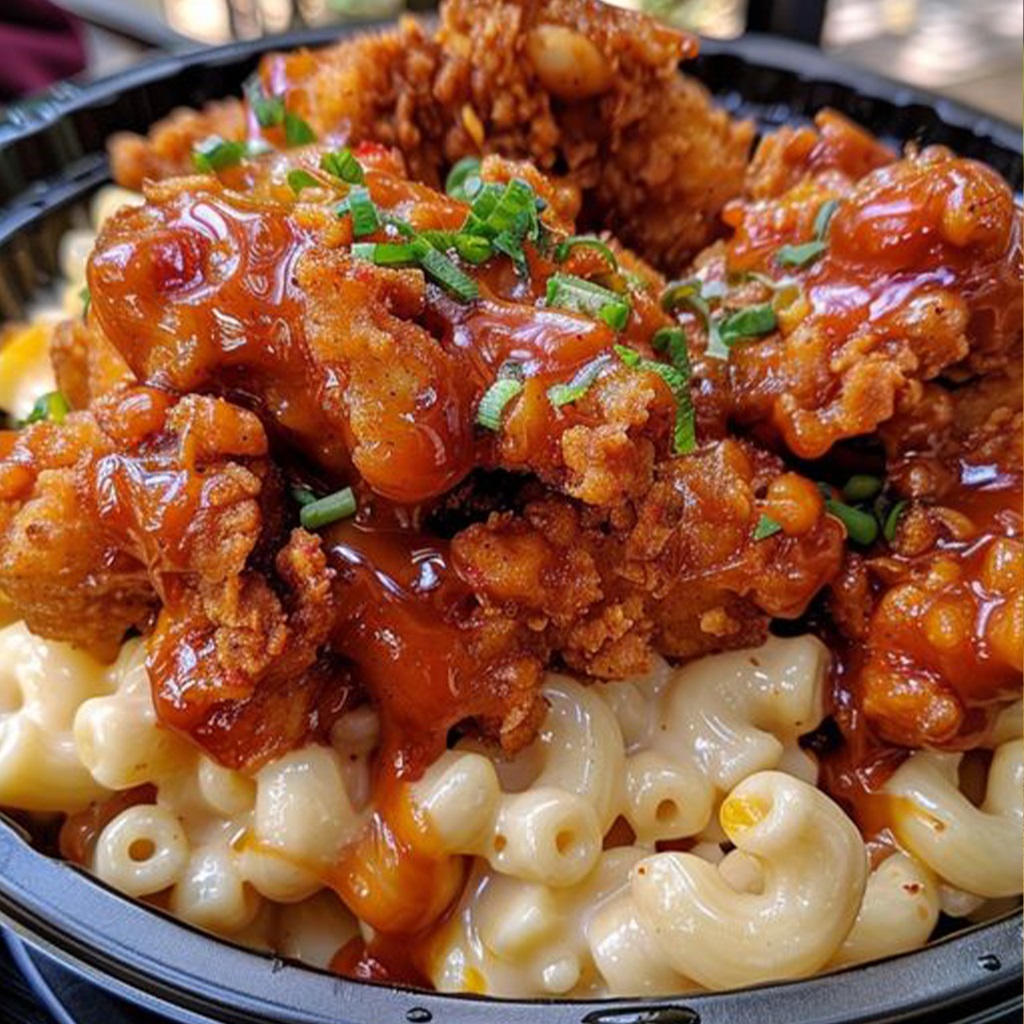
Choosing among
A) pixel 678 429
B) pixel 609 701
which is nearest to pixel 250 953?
pixel 609 701

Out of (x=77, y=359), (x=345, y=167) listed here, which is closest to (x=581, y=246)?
(x=345, y=167)

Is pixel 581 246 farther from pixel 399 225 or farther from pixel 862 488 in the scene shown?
pixel 862 488

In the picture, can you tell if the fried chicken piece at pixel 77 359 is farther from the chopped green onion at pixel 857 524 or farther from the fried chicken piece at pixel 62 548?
the chopped green onion at pixel 857 524

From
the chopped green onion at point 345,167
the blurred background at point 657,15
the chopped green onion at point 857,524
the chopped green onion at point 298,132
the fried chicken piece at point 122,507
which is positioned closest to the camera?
the fried chicken piece at point 122,507

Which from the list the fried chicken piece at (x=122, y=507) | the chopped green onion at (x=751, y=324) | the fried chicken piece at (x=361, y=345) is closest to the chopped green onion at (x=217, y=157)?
the fried chicken piece at (x=361, y=345)

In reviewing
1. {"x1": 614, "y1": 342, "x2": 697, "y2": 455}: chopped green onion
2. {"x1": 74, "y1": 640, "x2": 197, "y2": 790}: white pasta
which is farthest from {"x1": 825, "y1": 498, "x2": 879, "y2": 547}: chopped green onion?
{"x1": 74, "y1": 640, "x2": 197, "y2": 790}: white pasta

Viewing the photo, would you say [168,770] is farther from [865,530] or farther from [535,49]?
[535,49]
